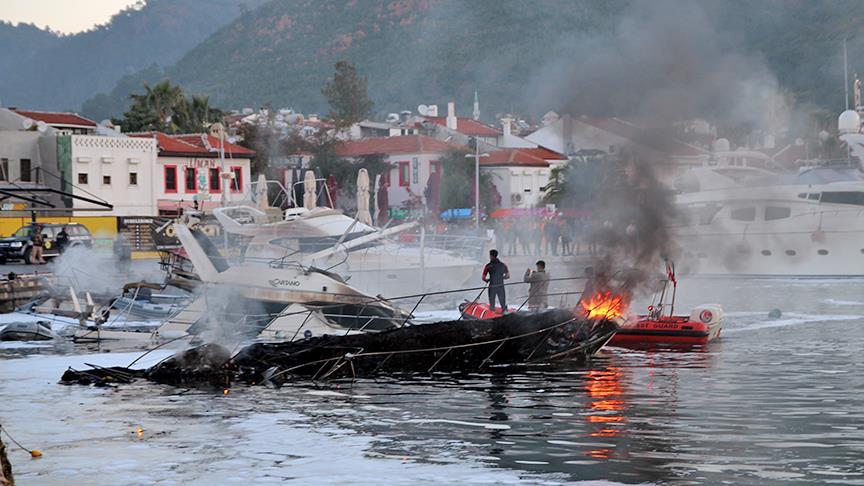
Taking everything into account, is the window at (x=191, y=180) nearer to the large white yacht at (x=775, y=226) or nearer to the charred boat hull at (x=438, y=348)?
the large white yacht at (x=775, y=226)

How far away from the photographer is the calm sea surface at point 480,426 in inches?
570

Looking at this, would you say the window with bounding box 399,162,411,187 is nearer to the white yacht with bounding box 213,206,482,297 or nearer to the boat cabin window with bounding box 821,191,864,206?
the boat cabin window with bounding box 821,191,864,206

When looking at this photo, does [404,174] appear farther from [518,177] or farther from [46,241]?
[46,241]

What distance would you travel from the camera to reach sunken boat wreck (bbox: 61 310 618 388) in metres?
22.3

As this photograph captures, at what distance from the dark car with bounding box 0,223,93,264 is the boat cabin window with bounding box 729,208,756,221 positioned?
27005mm

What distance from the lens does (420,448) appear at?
1593cm

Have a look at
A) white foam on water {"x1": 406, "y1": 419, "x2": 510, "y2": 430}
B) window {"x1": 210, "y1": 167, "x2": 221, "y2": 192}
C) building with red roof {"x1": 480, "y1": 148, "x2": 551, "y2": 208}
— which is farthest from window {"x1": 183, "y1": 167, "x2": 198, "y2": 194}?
white foam on water {"x1": 406, "y1": 419, "x2": 510, "y2": 430}

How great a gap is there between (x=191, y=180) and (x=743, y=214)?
133ft

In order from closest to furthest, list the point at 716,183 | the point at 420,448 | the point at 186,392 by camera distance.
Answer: the point at 420,448 < the point at 186,392 < the point at 716,183

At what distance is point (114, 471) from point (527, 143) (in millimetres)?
91211

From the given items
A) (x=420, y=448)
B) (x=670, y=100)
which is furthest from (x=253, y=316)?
(x=420, y=448)

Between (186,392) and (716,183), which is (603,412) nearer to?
(186,392)

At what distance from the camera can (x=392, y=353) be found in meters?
23.3

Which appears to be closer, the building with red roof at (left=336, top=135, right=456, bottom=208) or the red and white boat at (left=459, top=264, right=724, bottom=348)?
the red and white boat at (left=459, top=264, right=724, bottom=348)
